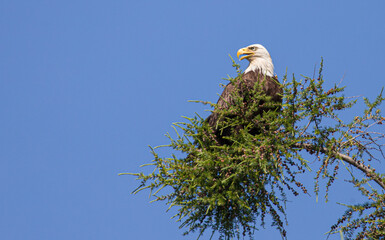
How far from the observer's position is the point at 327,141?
17.9ft

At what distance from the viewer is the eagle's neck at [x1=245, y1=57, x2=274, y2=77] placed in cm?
767

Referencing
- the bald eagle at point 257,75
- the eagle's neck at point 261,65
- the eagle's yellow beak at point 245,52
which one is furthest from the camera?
the eagle's yellow beak at point 245,52

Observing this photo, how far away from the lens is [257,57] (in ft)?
26.1

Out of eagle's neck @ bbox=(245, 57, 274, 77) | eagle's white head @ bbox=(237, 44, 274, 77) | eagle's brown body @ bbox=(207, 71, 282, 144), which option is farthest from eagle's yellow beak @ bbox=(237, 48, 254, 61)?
eagle's brown body @ bbox=(207, 71, 282, 144)

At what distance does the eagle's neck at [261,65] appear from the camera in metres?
7.67

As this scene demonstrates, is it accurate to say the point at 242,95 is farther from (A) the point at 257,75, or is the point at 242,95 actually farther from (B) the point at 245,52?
(B) the point at 245,52

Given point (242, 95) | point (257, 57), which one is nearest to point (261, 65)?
point (257, 57)

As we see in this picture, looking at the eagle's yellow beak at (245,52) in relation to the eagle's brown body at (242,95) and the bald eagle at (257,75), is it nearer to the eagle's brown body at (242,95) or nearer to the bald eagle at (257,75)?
the bald eagle at (257,75)

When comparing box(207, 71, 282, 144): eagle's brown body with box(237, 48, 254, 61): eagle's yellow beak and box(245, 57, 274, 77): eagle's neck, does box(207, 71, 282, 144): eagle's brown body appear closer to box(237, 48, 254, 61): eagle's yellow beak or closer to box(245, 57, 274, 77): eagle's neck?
box(245, 57, 274, 77): eagle's neck

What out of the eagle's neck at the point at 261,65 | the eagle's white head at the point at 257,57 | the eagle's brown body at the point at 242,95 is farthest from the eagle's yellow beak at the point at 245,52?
the eagle's brown body at the point at 242,95

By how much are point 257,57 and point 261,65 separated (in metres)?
0.27

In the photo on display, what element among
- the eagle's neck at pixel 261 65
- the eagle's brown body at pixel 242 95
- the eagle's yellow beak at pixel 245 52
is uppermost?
the eagle's yellow beak at pixel 245 52

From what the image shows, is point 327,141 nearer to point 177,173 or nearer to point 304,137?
point 304,137

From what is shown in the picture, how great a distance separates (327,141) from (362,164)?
0.49 meters
